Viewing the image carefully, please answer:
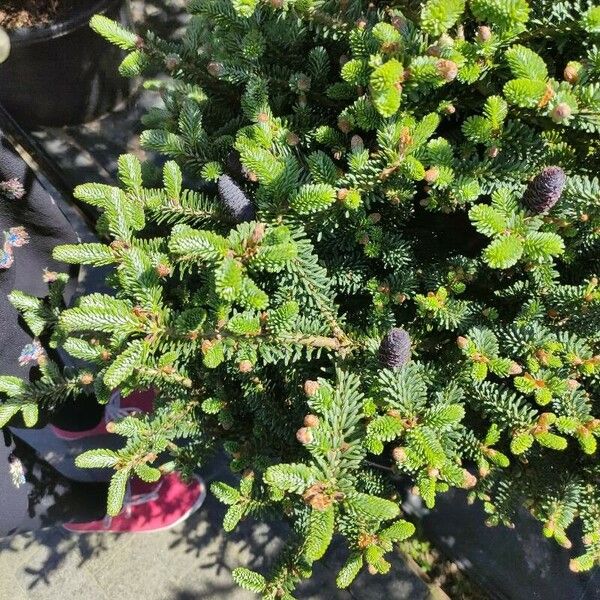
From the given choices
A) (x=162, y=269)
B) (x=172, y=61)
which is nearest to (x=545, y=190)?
(x=162, y=269)

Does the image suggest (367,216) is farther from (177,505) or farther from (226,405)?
(177,505)

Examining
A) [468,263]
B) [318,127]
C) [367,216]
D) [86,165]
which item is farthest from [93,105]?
[468,263]

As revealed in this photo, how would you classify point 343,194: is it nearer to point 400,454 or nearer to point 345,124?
point 345,124

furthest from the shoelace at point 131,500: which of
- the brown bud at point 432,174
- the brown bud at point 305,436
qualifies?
the brown bud at point 432,174

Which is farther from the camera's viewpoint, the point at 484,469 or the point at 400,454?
the point at 484,469

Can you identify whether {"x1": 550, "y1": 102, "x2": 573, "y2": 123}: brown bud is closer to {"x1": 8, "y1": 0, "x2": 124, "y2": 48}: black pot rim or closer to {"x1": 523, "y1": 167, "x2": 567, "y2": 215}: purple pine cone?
{"x1": 523, "y1": 167, "x2": 567, "y2": 215}: purple pine cone

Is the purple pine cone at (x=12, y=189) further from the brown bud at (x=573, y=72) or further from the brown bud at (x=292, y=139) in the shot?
the brown bud at (x=573, y=72)
